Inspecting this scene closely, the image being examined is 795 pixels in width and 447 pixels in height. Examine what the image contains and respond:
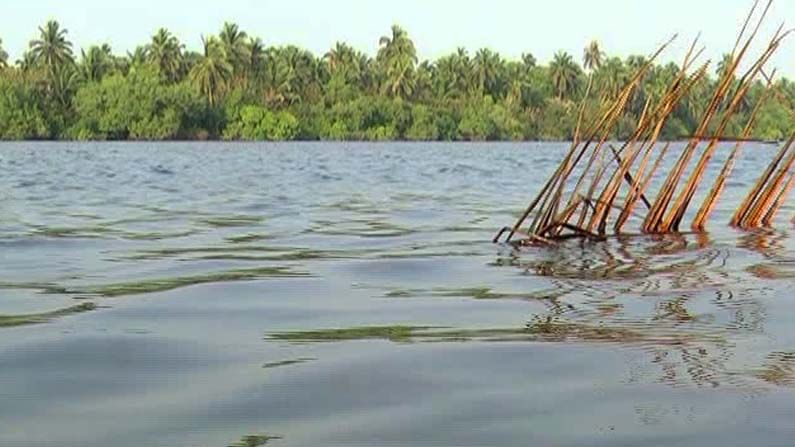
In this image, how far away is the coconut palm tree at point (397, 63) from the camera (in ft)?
396

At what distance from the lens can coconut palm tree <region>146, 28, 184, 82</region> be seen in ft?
372

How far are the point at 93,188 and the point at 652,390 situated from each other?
18.9 m

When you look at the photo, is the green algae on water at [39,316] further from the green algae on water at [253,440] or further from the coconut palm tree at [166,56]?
the coconut palm tree at [166,56]

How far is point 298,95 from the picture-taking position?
116 metres

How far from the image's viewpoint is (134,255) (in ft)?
32.8

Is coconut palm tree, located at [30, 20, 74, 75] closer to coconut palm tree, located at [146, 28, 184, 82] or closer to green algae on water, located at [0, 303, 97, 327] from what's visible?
coconut palm tree, located at [146, 28, 184, 82]

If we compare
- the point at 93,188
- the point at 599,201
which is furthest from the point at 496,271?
the point at 93,188

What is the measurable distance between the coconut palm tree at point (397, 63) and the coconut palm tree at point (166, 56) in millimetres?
21911

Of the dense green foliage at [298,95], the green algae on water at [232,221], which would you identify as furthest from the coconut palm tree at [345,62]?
the green algae on water at [232,221]

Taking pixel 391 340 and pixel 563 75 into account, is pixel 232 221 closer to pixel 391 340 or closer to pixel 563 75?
pixel 391 340

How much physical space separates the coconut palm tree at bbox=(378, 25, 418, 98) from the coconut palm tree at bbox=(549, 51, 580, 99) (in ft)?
58.1

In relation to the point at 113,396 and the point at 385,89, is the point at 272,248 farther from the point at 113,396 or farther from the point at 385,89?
the point at 385,89

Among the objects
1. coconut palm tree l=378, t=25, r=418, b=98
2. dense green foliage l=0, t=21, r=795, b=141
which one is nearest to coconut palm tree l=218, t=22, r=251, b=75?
dense green foliage l=0, t=21, r=795, b=141

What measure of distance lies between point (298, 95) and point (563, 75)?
3327 cm
